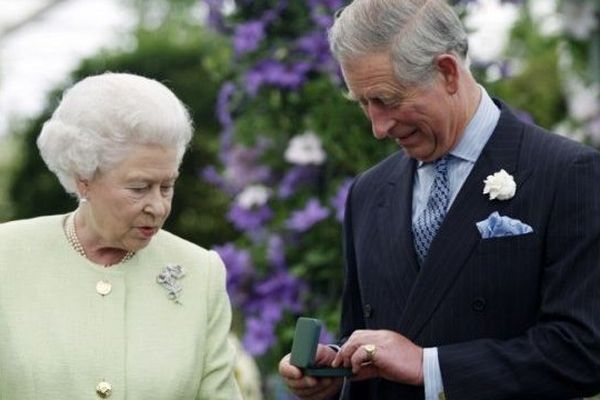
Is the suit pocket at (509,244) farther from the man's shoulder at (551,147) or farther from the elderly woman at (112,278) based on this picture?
the elderly woman at (112,278)

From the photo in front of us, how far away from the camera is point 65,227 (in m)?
3.71

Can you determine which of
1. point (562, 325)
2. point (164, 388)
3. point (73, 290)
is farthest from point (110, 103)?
point (562, 325)

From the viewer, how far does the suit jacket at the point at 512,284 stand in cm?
329

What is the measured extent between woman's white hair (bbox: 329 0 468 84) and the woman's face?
0.52 metres

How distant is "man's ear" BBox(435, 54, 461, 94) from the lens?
343 centimetres

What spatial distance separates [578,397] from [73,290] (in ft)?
Answer: 4.15

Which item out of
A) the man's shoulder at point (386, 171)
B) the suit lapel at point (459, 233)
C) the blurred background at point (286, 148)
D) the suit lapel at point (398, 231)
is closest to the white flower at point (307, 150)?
the blurred background at point (286, 148)

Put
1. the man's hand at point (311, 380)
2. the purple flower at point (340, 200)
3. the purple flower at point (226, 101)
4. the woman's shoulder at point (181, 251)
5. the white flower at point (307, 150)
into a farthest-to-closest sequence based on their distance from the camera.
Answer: the purple flower at point (226, 101) < the white flower at point (307, 150) < the purple flower at point (340, 200) < the woman's shoulder at point (181, 251) < the man's hand at point (311, 380)

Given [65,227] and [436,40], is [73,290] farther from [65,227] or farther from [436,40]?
[436,40]

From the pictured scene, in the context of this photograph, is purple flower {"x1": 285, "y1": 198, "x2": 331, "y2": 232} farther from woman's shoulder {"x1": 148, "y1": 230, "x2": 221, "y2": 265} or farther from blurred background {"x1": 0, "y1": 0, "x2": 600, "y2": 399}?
woman's shoulder {"x1": 148, "y1": 230, "x2": 221, "y2": 265}

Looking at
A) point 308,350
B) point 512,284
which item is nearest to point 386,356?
point 308,350

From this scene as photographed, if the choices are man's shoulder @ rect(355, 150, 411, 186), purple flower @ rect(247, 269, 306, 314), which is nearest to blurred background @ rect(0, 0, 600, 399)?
purple flower @ rect(247, 269, 306, 314)

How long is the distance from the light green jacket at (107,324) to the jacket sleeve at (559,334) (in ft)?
2.08

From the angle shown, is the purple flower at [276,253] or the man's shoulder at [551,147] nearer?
the man's shoulder at [551,147]
